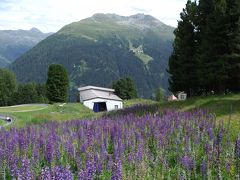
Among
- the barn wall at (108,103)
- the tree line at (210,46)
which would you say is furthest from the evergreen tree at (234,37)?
the barn wall at (108,103)

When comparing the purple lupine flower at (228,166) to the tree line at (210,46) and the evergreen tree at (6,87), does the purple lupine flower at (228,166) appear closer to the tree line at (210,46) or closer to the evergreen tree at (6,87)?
the tree line at (210,46)

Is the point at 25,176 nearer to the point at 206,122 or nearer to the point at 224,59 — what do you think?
the point at 206,122

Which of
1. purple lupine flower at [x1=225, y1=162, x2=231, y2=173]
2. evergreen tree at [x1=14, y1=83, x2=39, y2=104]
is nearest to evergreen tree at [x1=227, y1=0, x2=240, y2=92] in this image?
purple lupine flower at [x1=225, y1=162, x2=231, y2=173]

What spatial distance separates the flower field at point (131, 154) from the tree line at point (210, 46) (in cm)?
1871

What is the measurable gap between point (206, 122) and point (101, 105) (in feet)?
266

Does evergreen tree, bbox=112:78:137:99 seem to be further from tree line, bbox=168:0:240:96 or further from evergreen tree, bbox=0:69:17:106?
tree line, bbox=168:0:240:96

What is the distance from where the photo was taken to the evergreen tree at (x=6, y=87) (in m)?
137

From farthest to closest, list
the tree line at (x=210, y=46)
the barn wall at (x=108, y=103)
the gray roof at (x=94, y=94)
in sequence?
the gray roof at (x=94, y=94) → the barn wall at (x=108, y=103) → the tree line at (x=210, y=46)

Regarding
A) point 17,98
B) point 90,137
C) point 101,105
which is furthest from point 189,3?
point 17,98

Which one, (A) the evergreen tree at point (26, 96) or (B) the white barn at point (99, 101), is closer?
(B) the white barn at point (99, 101)

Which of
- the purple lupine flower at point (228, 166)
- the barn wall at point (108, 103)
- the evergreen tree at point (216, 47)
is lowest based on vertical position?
the barn wall at point (108, 103)

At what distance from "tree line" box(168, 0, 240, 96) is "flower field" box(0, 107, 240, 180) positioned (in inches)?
737

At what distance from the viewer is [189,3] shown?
46.8 m

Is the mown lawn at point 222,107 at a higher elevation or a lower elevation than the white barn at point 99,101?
higher
